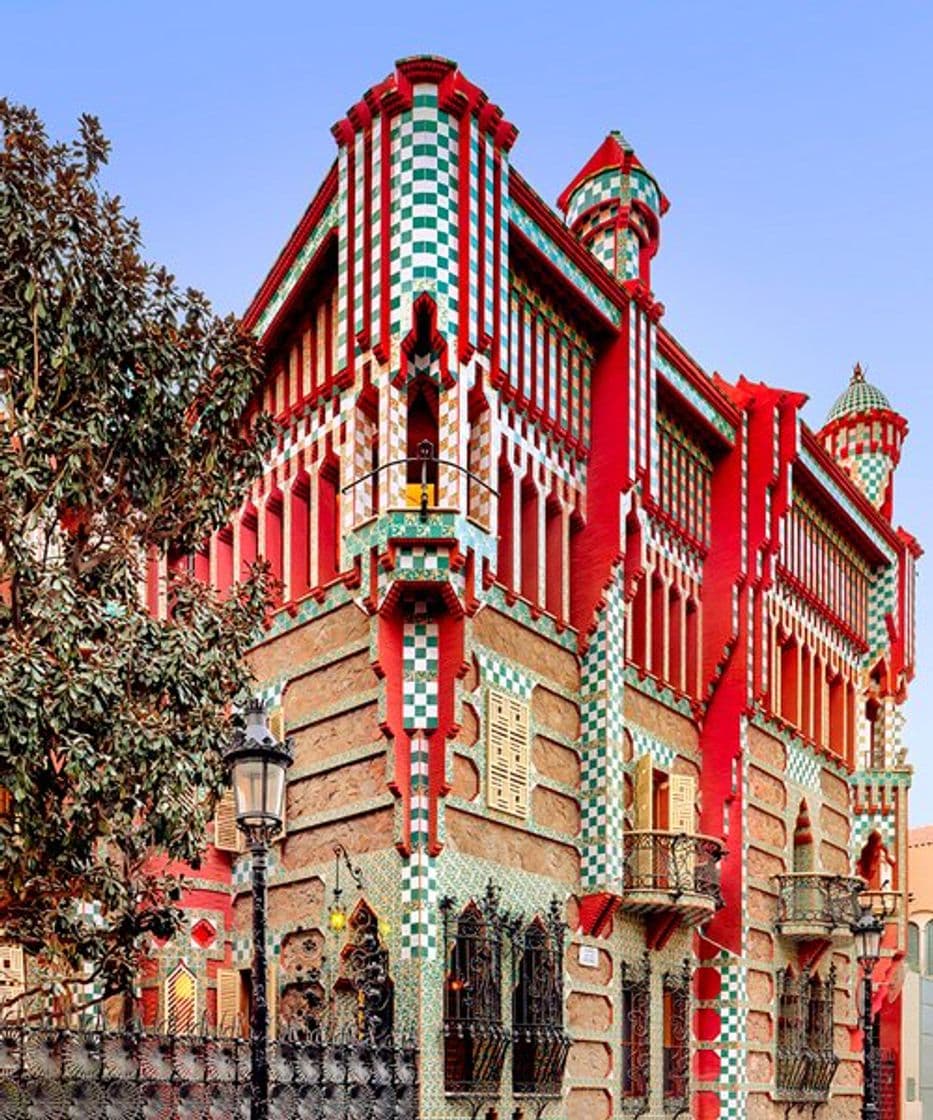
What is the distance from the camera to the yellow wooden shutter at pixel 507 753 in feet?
55.7

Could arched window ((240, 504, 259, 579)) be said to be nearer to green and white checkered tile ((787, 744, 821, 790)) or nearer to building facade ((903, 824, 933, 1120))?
green and white checkered tile ((787, 744, 821, 790))

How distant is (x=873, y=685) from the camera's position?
3162 cm

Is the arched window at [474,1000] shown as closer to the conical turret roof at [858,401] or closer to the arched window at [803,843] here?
the arched window at [803,843]

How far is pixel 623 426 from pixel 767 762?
742 cm

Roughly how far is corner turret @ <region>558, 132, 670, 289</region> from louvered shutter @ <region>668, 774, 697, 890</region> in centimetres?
653

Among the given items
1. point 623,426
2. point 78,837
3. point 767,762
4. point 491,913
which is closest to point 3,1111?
point 78,837

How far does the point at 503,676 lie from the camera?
17391 mm

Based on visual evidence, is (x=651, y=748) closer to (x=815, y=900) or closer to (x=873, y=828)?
(x=815, y=900)

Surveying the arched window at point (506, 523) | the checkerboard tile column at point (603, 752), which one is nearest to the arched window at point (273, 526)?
the arched window at point (506, 523)

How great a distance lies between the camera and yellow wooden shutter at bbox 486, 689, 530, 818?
16969 millimetres

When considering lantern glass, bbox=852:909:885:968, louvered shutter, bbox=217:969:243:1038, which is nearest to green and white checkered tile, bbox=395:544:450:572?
louvered shutter, bbox=217:969:243:1038

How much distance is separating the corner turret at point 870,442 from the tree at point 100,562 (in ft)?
71.5

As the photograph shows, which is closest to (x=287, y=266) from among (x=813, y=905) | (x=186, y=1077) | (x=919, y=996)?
(x=186, y=1077)

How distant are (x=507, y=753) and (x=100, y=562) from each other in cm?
639
